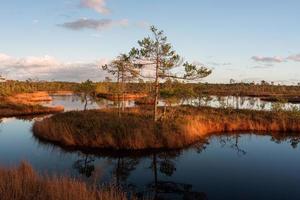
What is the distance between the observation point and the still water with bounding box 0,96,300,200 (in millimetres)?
16719

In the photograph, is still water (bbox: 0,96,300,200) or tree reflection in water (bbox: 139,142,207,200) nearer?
tree reflection in water (bbox: 139,142,207,200)

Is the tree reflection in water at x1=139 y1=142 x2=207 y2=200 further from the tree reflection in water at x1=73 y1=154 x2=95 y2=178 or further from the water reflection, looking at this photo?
the water reflection

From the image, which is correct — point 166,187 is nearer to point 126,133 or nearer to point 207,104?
point 126,133

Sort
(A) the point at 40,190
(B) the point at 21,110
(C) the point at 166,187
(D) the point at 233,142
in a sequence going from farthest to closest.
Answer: (B) the point at 21,110 → (D) the point at 233,142 → (C) the point at 166,187 → (A) the point at 40,190

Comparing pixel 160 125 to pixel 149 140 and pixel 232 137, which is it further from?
pixel 232 137

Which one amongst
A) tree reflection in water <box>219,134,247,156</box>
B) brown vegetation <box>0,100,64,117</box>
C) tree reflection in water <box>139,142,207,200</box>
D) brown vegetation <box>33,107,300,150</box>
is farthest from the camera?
brown vegetation <box>0,100,64,117</box>

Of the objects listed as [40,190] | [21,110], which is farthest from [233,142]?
[21,110]

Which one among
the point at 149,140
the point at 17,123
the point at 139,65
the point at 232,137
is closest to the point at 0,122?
the point at 17,123

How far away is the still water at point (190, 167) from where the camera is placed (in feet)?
54.9

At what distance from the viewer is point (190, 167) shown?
21.1 meters

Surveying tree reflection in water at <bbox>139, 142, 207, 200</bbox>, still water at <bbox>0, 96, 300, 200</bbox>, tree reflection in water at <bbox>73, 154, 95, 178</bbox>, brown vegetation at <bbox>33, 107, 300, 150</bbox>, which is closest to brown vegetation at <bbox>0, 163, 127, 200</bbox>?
tree reflection in water at <bbox>139, 142, 207, 200</bbox>

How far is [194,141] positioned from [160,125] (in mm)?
3173

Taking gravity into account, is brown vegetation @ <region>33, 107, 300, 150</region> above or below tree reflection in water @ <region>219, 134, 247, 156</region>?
above

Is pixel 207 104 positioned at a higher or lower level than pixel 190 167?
higher
